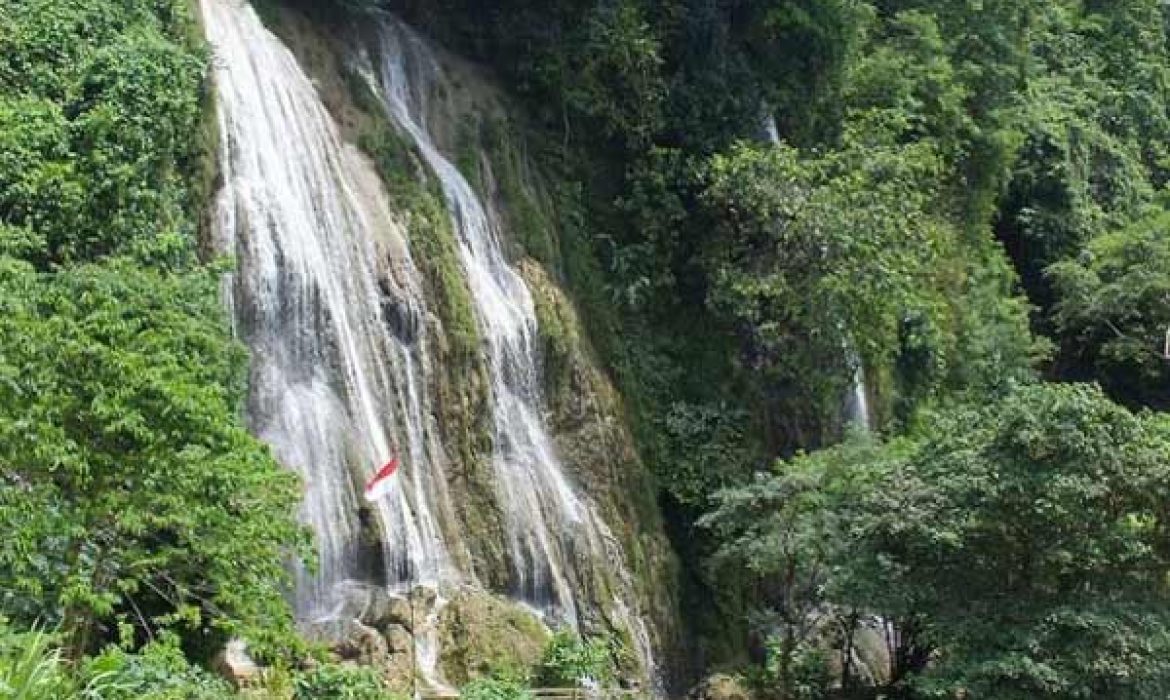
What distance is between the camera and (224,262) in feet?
41.9

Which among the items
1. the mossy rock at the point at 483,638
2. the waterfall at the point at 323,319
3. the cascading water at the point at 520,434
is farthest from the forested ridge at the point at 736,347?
the cascading water at the point at 520,434

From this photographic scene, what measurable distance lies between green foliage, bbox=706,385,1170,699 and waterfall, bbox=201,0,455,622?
15.2 feet

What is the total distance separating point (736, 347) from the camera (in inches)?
876

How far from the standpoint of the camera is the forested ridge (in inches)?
355

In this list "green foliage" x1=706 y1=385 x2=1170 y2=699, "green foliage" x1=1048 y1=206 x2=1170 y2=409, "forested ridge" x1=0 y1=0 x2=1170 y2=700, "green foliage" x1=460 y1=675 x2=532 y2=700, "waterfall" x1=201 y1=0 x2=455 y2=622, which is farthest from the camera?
"green foliage" x1=1048 y1=206 x2=1170 y2=409

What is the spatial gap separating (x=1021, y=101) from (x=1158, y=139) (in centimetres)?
675

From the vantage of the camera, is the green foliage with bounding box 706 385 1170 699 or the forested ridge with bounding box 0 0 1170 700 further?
the green foliage with bounding box 706 385 1170 699

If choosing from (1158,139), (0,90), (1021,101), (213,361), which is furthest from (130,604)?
(1158,139)

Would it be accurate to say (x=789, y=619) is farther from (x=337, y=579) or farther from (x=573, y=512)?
(x=337, y=579)

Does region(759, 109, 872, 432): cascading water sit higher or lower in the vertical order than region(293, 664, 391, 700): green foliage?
higher

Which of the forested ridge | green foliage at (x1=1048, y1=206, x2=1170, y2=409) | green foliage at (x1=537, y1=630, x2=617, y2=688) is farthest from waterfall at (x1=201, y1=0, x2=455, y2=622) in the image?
green foliage at (x1=1048, y1=206, x2=1170, y2=409)

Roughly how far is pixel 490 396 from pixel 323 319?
2767mm

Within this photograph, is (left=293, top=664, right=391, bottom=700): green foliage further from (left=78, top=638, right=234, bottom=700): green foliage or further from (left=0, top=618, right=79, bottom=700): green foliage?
(left=0, top=618, right=79, bottom=700): green foliage

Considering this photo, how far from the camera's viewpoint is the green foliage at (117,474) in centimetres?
859
